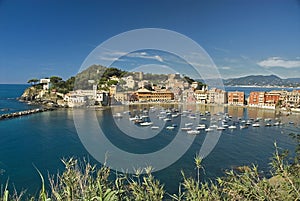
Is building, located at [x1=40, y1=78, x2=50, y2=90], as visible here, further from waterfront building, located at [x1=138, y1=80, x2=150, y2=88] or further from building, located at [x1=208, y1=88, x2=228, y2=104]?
building, located at [x1=208, y1=88, x2=228, y2=104]

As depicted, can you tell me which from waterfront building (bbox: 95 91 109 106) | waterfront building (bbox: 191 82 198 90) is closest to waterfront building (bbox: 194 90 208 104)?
waterfront building (bbox: 191 82 198 90)

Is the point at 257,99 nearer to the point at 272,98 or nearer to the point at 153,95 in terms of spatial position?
the point at 272,98

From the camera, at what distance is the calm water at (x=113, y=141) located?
5.31 m

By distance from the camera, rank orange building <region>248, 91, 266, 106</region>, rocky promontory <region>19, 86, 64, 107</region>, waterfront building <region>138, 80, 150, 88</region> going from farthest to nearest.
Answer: waterfront building <region>138, 80, 150, 88</region> → rocky promontory <region>19, 86, 64, 107</region> → orange building <region>248, 91, 266, 106</region>

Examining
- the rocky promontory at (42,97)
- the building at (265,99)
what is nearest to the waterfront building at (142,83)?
the rocky promontory at (42,97)

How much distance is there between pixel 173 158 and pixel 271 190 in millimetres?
5415

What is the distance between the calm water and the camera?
17.4ft

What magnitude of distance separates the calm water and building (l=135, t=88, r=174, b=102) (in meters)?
9.45

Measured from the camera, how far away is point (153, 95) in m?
21.3

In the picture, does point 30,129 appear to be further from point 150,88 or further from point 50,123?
point 150,88

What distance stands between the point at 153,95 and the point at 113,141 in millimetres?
13251

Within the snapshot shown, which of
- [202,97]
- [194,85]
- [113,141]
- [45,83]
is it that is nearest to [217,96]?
[202,97]

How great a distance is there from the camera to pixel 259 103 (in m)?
18.7

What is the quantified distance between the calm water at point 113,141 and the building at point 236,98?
30.1 ft
